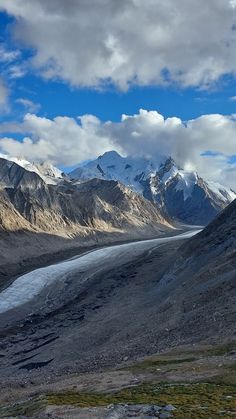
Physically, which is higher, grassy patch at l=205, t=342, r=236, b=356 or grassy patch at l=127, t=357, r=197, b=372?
grassy patch at l=127, t=357, r=197, b=372

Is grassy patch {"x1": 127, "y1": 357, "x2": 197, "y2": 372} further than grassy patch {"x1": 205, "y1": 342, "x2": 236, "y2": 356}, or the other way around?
grassy patch {"x1": 205, "y1": 342, "x2": 236, "y2": 356}

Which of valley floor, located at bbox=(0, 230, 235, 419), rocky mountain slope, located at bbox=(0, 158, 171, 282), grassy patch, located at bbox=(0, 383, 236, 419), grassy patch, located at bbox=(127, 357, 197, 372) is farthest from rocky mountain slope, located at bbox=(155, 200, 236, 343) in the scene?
rocky mountain slope, located at bbox=(0, 158, 171, 282)

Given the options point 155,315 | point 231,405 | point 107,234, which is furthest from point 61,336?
point 107,234

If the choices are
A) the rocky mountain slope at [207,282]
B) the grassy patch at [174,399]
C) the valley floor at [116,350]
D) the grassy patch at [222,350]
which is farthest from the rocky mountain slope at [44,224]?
the grassy patch at [174,399]

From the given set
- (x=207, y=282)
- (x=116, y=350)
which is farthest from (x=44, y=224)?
(x=116, y=350)

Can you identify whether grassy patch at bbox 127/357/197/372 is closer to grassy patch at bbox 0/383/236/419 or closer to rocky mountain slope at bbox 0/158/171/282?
grassy patch at bbox 0/383/236/419

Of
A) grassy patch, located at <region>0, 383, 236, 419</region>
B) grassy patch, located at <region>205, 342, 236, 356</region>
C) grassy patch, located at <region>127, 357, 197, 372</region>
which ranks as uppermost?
grassy patch, located at <region>0, 383, 236, 419</region>

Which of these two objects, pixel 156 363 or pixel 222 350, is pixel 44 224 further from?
pixel 222 350

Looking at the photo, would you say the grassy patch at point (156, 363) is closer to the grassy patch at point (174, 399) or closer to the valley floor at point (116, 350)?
the valley floor at point (116, 350)
